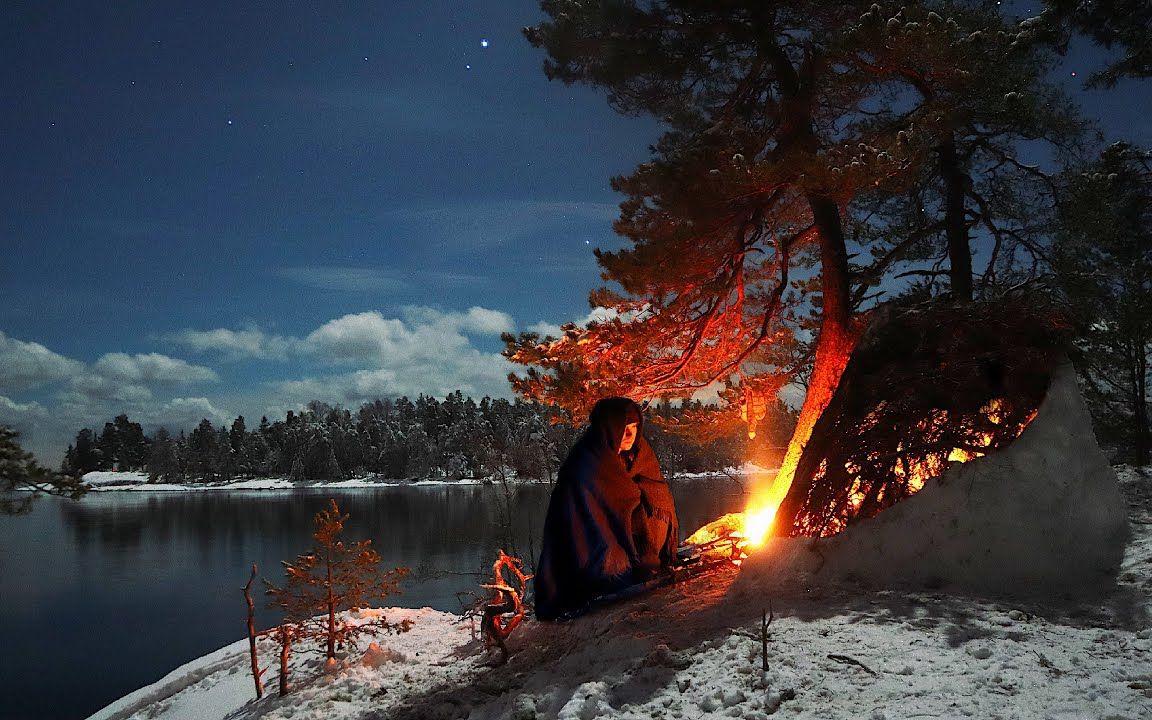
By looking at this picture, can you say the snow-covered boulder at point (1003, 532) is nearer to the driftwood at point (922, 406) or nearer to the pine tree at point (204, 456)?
the driftwood at point (922, 406)

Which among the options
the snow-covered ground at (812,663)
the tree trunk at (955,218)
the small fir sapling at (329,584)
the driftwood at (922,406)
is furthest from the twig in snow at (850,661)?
the tree trunk at (955,218)

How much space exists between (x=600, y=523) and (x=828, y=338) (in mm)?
4800

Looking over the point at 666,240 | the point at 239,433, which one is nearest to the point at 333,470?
the point at 239,433

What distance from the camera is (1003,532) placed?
5.26 m

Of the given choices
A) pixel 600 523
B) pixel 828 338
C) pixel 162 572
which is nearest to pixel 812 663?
A: pixel 600 523

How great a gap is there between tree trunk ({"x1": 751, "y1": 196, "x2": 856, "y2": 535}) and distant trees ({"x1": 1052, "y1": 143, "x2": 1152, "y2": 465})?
4.34m

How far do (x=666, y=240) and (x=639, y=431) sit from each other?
340 cm

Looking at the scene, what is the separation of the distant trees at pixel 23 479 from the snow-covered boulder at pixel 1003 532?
9.25 m

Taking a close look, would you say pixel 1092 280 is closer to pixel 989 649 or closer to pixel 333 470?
pixel 989 649

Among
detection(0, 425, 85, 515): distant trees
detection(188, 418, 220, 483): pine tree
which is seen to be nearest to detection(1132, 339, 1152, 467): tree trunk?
detection(0, 425, 85, 515): distant trees

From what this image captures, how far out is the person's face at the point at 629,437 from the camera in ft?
22.7

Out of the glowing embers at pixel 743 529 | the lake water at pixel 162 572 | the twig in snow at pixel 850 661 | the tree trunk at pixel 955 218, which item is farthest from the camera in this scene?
the lake water at pixel 162 572

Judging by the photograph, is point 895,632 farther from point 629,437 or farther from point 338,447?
point 338,447

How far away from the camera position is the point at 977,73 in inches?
403
